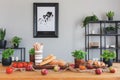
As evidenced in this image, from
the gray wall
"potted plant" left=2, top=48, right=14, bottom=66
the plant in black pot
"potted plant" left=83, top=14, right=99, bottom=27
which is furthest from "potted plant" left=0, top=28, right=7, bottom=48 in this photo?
"potted plant" left=2, top=48, right=14, bottom=66

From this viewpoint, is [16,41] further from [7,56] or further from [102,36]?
A: [7,56]

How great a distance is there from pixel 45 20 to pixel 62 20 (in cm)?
42

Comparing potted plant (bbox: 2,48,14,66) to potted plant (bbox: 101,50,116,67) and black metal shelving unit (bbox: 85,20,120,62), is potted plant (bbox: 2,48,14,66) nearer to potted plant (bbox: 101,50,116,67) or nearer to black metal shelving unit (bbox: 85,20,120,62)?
potted plant (bbox: 101,50,116,67)

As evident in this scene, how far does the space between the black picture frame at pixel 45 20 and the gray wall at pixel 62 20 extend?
10 cm

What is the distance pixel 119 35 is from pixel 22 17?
2.40 metres

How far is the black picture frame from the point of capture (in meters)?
5.77

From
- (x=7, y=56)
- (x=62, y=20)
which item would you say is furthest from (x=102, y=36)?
(x=7, y=56)

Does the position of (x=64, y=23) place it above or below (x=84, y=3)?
below

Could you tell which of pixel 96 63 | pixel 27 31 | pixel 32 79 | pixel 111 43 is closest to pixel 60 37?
pixel 27 31

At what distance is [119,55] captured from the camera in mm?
5855

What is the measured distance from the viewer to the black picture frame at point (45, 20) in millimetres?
5773

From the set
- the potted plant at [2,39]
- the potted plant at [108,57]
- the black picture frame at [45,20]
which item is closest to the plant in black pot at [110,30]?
the black picture frame at [45,20]

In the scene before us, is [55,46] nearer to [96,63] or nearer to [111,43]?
[111,43]

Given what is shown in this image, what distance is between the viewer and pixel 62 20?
5.84 metres
